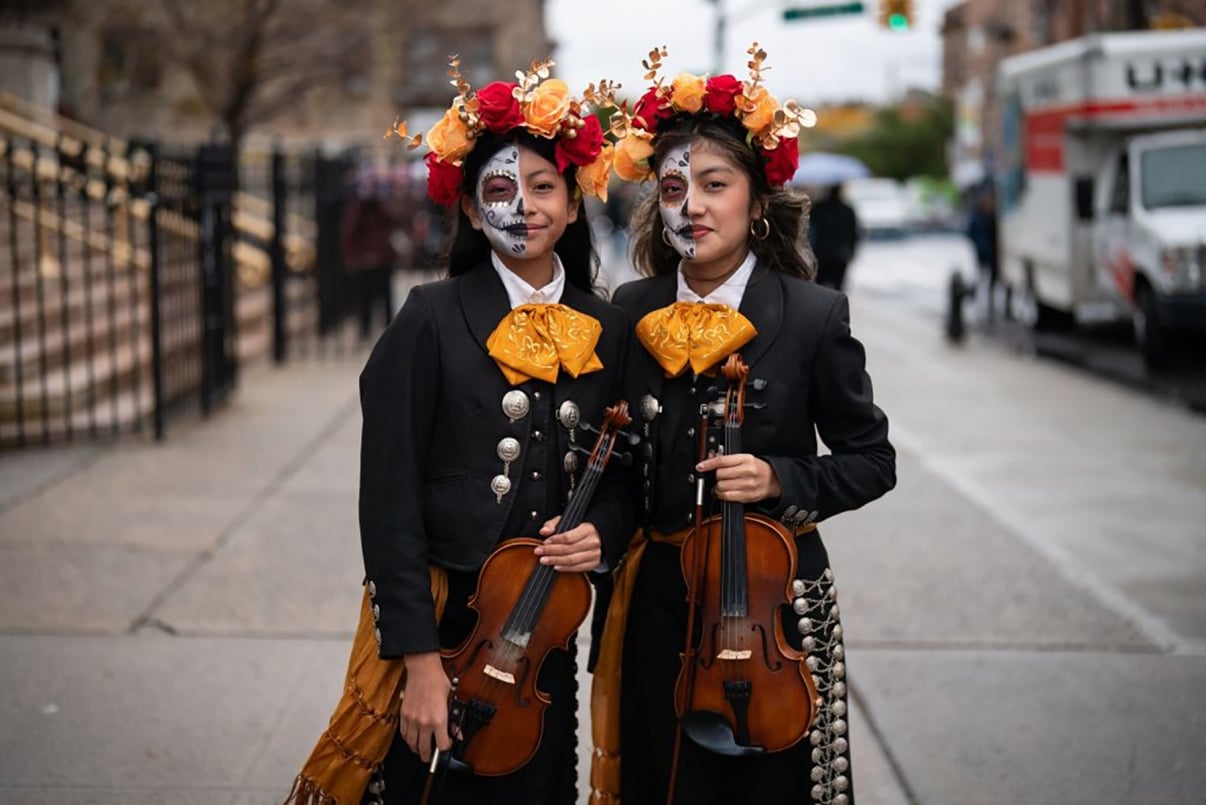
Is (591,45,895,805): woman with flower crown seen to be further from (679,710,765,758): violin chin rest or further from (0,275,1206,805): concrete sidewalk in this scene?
(0,275,1206,805): concrete sidewalk

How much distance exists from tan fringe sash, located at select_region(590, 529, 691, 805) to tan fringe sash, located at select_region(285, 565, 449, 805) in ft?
1.37

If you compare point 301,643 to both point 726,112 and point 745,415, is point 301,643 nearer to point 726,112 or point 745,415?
point 745,415

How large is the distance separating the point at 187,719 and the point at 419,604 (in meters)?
2.32

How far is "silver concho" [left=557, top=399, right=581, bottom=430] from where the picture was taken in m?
3.04

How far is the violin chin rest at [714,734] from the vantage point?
290cm

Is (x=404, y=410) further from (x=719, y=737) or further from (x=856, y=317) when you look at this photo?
(x=856, y=317)

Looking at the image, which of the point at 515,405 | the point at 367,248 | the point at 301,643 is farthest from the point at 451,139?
the point at 367,248

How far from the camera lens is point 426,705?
9.48ft

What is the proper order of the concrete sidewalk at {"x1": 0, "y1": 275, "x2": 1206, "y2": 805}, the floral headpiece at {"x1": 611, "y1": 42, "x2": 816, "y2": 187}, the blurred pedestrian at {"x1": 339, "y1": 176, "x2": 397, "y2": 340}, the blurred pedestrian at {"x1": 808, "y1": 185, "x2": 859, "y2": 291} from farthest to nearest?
the blurred pedestrian at {"x1": 808, "y1": 185, "x2": 859, "y2": 291}
the blurred pedestrian at {"x1": 339, "y1": 176, "x2": 397, "y2": 340}
the concrete sidewalk at {"x1": 0, "y1": 275, "x2": 1206, "y2": 805}
the floral headpiece at {"x1": 611, "y1": 42, "x2": 816, "y2": 187}

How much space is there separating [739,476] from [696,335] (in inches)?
12.2

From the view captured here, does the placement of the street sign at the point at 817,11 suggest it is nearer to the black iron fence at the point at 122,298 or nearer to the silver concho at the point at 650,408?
the black iron fence at the point at 122,298

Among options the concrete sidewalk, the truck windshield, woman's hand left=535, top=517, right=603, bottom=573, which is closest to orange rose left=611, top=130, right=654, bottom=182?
woman's hand left=535, top=517, right=603, bottom=573

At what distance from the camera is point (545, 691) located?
306 centimetres

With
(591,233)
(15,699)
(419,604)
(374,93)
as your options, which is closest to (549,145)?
(591,233)
